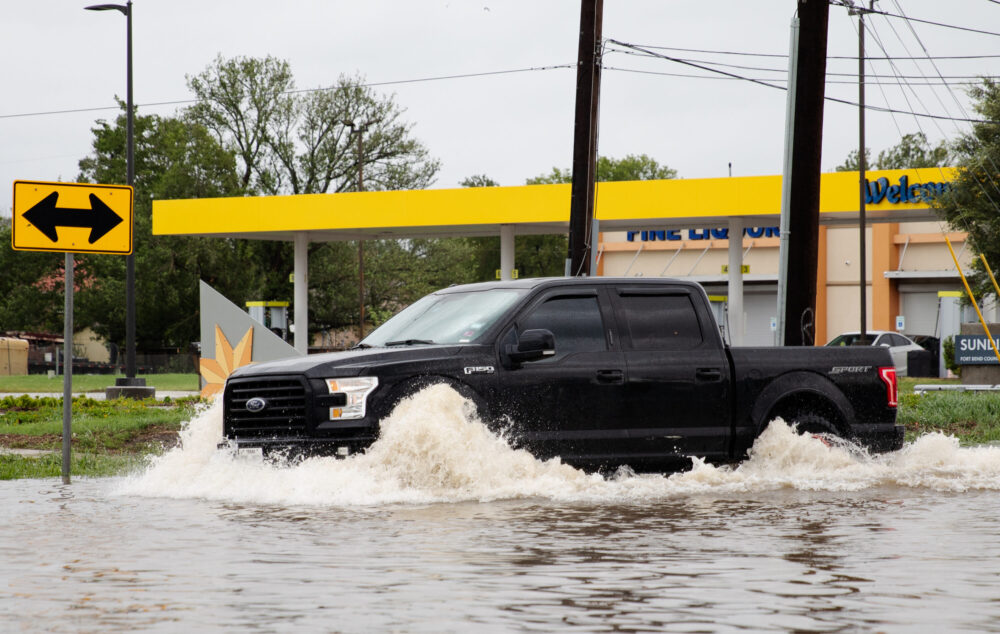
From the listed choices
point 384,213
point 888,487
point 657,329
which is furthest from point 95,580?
point 384,213

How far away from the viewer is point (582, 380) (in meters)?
10.8

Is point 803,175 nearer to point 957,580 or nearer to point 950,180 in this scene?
point 957,580

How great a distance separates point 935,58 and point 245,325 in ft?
80.0

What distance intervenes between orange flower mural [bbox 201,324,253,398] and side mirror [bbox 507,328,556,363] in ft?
16.1

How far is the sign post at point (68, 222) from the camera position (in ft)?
39.0

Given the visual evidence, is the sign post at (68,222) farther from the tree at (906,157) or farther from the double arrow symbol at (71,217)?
the tree at (906,157)

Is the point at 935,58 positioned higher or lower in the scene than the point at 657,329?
higher

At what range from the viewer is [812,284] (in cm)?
1597

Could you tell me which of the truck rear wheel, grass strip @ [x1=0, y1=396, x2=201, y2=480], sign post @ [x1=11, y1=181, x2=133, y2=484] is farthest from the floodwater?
sign post @ [x1=11, y1=181, x2=133, y2=484]

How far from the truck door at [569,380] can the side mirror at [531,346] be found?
0.09 metres

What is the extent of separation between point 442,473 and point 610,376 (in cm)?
164

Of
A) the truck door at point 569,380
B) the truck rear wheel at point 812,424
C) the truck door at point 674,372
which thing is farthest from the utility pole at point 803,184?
the truck door at point 569,380

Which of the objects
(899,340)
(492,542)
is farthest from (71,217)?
(899,340)

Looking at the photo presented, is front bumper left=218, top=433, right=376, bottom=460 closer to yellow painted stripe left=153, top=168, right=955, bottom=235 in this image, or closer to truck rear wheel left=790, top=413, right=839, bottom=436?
truck rear wheel left=790, top=413, right=839, bottom=436
